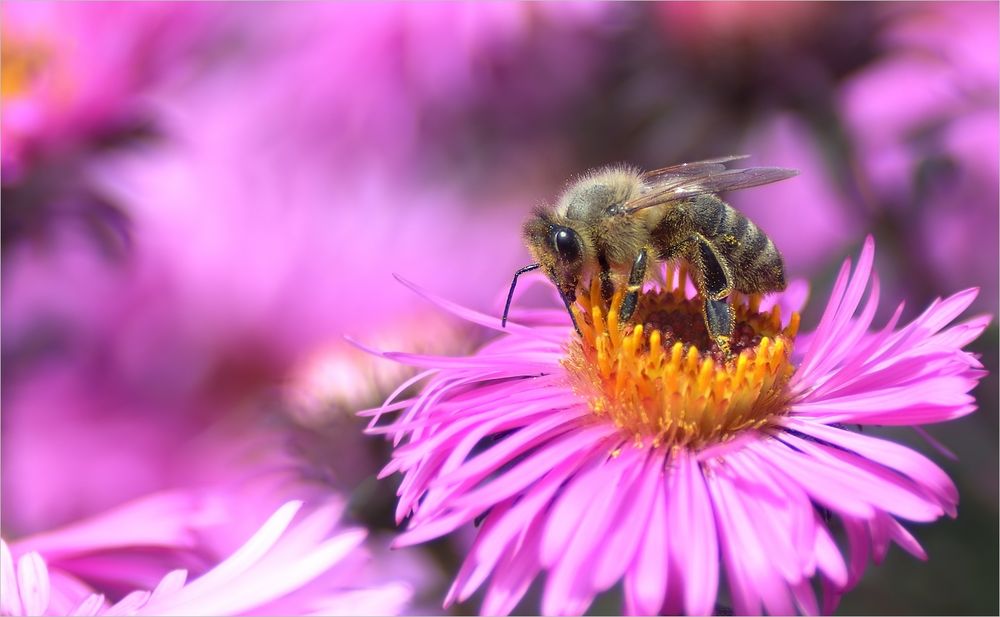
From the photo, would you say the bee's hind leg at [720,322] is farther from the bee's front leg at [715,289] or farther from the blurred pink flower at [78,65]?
the blurred pink flower at [78,65]

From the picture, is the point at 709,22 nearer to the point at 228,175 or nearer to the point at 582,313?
the point at 582,313

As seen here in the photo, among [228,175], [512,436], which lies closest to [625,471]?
[512,436]

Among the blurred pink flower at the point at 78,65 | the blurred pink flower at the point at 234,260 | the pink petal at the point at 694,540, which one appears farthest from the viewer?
the blurred pink flower at the point at 234,260

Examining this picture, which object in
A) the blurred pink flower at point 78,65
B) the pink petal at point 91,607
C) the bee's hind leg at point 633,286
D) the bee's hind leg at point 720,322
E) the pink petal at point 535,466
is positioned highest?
the blurred pink flower at point 78,65

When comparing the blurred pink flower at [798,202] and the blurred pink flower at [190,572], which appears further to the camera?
the blurred pink flower at [798,202]

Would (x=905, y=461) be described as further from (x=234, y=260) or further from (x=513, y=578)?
(x=234, y=260)

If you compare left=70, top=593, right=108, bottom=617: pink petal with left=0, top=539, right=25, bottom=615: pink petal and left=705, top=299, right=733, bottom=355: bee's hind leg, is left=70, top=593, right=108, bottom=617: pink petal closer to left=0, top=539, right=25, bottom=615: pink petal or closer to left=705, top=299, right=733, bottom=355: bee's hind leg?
left=0, top=539, right=25, bottom=615: pink petal

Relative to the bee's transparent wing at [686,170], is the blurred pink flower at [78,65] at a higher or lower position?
higher

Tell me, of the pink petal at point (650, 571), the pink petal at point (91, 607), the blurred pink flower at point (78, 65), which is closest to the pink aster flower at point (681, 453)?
the pink petal at point (650, 571)
